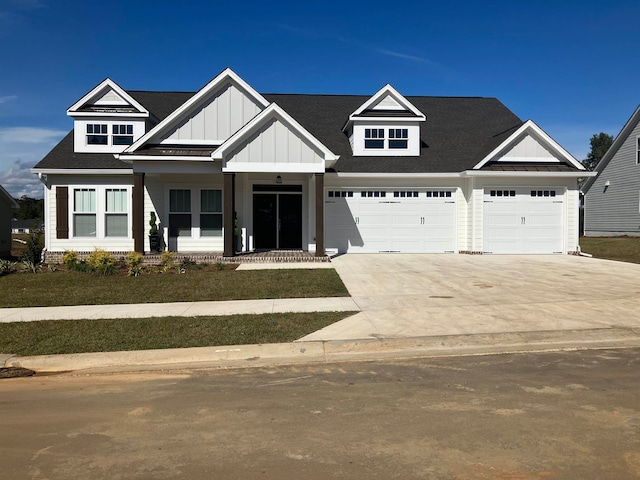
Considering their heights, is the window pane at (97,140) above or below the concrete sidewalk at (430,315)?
above

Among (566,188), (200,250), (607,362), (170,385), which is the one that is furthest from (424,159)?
(170,385)

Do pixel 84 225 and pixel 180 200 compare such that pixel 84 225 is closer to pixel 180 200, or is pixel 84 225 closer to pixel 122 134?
pixel 180 200

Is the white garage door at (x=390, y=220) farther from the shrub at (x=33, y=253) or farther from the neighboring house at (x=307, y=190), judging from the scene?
the shrub at (x=33, y=253)

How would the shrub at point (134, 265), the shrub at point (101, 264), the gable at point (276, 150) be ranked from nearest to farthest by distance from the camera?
the shrub at point (134, 265)
the shrub at point (101, 264)
the gable at point (276, 150)

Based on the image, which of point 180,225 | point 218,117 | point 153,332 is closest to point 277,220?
point 180,225

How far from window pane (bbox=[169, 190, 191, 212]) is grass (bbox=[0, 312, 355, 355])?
10773 millimetres

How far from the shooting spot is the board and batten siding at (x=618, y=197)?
30.7 metres

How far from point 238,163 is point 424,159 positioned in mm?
8163

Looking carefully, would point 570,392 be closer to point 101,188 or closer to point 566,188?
point 566,188

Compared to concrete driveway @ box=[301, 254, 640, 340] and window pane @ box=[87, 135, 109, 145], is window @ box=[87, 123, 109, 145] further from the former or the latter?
concrete driveway @ box=[301, 254, 640, 340]

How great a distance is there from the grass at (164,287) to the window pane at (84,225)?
4.58 meters

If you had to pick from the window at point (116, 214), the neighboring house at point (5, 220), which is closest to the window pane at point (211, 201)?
the window at point (116, 214)

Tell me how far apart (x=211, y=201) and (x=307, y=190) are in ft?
12.4

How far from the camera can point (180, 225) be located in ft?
64.0
